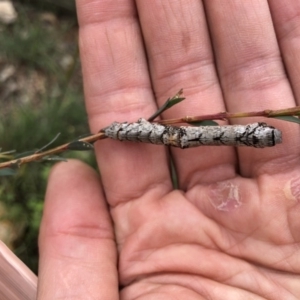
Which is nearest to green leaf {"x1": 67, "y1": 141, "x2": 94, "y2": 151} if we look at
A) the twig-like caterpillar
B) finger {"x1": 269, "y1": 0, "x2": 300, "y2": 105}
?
the twig-like caterpillar

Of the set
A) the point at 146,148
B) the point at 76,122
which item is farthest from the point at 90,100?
the point at 76,122

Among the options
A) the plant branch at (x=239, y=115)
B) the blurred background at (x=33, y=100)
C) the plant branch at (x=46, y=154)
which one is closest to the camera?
the plant branch at (x=239, y=115)

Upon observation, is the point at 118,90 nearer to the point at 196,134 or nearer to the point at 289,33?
the point at 196,134

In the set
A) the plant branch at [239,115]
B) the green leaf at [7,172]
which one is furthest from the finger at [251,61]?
the green leaf at [7,172]

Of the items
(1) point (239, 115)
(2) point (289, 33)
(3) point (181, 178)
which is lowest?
(3) point (181, 178)

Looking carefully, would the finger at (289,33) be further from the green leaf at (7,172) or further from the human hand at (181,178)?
the green leaf at (7,172)

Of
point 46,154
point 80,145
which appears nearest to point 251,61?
point 80,145

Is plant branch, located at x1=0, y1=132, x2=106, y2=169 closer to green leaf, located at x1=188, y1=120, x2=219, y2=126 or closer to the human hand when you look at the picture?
the human hand
